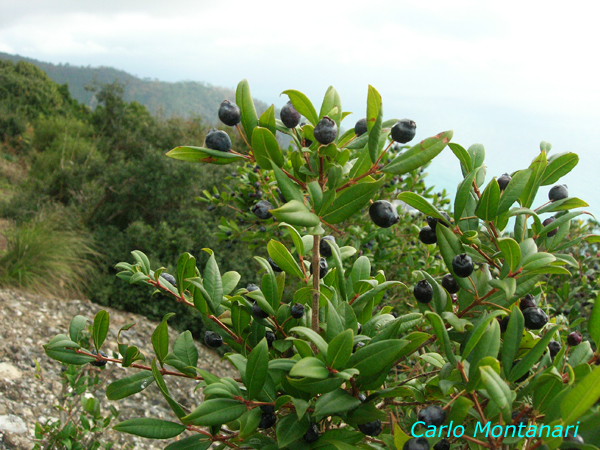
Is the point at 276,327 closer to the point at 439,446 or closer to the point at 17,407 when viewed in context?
the point at 439,446

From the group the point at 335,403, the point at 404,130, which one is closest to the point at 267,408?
the point at 335,403

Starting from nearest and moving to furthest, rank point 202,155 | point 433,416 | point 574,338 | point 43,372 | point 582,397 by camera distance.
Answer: point 582,397
point 433,416
point 202,155
point 574,338
point 43,372

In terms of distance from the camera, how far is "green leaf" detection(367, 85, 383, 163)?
57cm

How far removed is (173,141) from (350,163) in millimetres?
6986

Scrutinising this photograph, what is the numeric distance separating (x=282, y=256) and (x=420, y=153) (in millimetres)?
278

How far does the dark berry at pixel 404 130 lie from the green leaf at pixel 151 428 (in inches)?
21.4

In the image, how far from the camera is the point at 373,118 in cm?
60

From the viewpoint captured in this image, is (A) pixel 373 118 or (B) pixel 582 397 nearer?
(B) pixel 582 397

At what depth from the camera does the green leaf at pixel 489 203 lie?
62 centimetres

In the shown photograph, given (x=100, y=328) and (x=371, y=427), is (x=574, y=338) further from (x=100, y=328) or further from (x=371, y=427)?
(x=100, y=328)

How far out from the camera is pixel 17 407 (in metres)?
2.71

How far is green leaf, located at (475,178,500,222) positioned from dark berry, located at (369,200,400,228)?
0.13m

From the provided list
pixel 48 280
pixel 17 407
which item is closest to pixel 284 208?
pixel 17 407

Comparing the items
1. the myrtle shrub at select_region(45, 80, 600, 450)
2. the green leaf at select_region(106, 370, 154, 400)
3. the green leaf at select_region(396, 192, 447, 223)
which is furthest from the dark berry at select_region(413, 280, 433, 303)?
the green leaf at select_region(106, 370, 154, 400)
